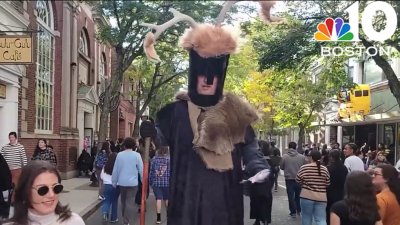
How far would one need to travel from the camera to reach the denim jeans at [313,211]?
25.4ft

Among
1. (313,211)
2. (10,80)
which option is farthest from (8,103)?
(313,211)

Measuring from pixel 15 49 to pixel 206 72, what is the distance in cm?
626

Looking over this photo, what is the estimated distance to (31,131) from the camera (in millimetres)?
15125

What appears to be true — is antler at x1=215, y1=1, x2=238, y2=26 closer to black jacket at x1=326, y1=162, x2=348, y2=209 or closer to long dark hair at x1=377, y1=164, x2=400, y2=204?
long dark hair at x1=377, y1=164, x2=400, y2=204

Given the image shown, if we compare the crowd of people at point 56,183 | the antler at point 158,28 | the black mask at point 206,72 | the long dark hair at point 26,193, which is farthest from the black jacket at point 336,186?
the long dark hair at point 26,193

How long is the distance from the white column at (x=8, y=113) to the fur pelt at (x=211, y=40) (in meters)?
10.2

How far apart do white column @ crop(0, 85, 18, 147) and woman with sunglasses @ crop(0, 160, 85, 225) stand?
423 inches

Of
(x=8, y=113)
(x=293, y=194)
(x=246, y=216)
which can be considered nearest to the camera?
(x=246, y=216)

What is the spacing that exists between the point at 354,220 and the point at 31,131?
1248 centimetres

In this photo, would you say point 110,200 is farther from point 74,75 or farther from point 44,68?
point 74,75

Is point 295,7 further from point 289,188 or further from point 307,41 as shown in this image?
point 289,188

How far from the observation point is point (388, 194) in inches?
186

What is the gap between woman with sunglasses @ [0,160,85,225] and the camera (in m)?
2.82

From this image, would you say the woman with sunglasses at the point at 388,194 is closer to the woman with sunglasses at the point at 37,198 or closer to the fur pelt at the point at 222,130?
the fur pelt at the point at 222,130
